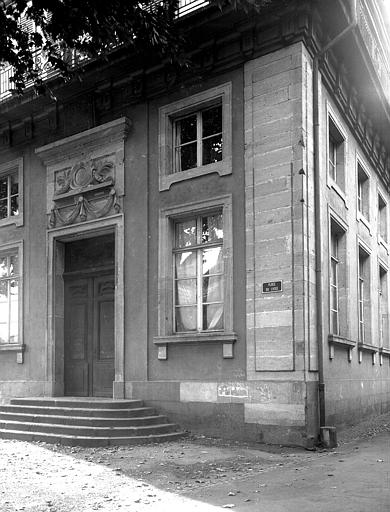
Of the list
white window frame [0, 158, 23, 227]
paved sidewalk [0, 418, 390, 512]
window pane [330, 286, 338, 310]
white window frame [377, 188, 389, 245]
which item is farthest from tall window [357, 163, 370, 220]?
white window frame [0, 158, 23, 227]

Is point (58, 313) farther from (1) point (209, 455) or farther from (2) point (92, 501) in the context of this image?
(2) point (92, 501)

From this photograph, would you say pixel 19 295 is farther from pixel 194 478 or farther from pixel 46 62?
pixel 194 478

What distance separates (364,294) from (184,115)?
6370 mm

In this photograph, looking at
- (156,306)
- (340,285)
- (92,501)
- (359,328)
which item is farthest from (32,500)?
(359,328)

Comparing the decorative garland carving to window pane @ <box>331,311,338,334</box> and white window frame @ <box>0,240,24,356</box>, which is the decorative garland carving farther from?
window pane @ <box>331,311,338,334</box>

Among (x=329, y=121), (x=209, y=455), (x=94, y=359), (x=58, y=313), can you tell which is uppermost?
(x=329, y=121)

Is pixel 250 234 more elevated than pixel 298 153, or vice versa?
pixel 298 153

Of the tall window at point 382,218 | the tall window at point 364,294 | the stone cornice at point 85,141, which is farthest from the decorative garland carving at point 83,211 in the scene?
the tall window at point 382,218

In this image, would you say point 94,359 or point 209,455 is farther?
point 94,359

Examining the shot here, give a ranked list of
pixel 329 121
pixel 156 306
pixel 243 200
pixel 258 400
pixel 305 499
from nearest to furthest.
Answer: pixel 305 499 < pixel 258 400 < pixel 243 200 < pixel 156 306 < pixel 329 121

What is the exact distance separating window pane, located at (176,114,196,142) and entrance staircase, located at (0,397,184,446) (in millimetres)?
4825

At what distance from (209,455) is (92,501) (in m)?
2.92

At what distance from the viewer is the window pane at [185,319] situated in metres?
11.6

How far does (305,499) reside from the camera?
20.6ft
